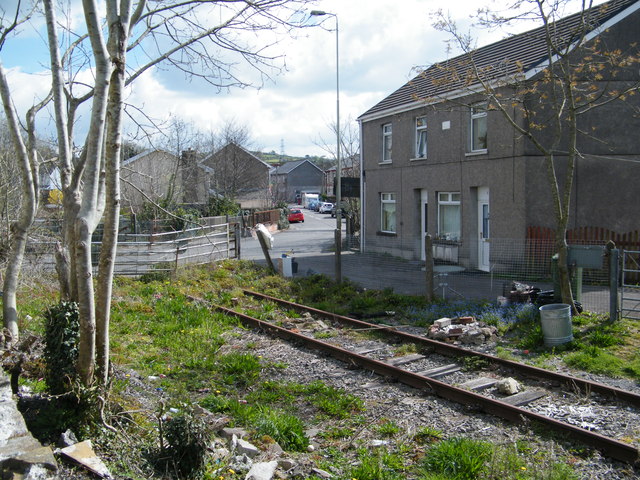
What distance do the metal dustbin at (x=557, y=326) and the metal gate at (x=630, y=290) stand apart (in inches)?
63.0

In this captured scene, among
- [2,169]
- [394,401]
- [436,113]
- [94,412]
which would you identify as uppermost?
[436,113]

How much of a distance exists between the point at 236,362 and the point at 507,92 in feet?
44.2

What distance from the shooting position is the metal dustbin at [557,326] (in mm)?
9789

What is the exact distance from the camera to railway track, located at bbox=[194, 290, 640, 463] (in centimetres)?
635

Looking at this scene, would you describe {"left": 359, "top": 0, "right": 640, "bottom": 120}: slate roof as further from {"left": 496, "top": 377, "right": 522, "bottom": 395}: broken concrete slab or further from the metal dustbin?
{"left": 496, "top": 377, "right": 522, "bottom": 395}: broken concrete slab

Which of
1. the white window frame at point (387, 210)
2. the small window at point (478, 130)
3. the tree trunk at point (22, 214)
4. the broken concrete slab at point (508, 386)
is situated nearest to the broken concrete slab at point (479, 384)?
the broken concrete slab at point (508, 386)

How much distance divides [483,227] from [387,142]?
7266 millimetres

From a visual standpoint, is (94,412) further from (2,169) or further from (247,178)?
(247,178)

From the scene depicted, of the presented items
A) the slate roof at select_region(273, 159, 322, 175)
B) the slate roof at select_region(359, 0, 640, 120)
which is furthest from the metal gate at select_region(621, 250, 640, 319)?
the slate roof at select_region(273, 159, 322, 175)

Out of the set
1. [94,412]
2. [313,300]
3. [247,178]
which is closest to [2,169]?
[313,300]

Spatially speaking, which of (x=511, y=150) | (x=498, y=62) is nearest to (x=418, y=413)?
(x=511, y=150)

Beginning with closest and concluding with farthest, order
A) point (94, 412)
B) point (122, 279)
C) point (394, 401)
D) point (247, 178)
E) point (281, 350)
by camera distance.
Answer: point (94, 412) → point (394, 401) → point (281, 350) → point (122, 279) → point (247, 178)

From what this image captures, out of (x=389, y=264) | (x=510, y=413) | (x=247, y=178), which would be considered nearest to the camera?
(x=510, y=413)

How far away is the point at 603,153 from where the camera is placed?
18.1 m
